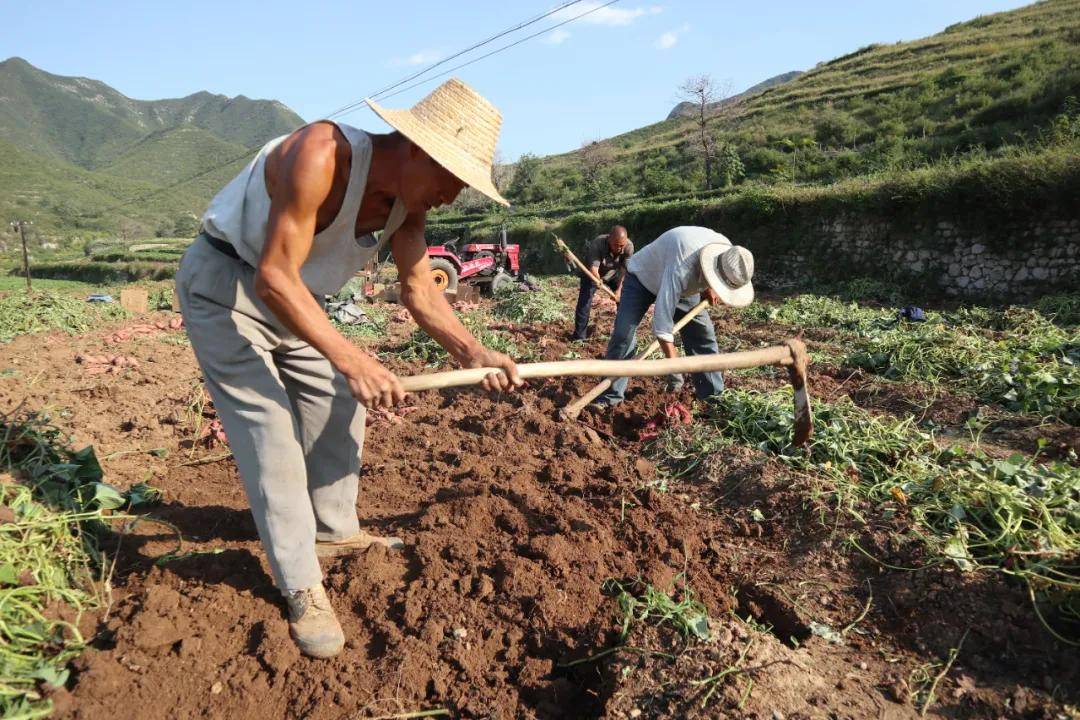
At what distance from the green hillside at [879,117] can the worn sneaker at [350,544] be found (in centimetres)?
1806

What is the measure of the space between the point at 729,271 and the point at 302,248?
9.48ft

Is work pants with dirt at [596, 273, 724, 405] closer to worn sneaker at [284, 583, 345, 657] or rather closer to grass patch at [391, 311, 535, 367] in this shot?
grass patch at [391, 311, 535, 367]

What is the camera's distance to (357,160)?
210cm

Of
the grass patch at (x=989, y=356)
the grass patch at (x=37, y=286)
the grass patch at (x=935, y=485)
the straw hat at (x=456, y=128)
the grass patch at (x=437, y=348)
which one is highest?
the grass patch at (x=37, y=286)

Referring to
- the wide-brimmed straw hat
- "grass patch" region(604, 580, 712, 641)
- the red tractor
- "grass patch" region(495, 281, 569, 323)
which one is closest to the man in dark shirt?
"grass patch" region(495, 281, 569, 323)

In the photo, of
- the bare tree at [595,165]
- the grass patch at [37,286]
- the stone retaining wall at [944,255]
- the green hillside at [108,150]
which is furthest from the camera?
the green hillside at [108,150]

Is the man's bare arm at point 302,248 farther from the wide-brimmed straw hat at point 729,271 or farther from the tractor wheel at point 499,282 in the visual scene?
the tractor wheel at point 499,282

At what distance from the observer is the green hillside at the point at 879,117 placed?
23.0 m

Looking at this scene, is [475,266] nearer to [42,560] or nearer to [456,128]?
[456,128]

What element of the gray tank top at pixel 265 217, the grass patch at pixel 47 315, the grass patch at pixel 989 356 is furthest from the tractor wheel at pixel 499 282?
the gray tank top at pixel 265 217

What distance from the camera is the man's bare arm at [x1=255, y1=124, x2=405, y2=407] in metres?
1.96

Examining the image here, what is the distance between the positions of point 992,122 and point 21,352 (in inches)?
1168

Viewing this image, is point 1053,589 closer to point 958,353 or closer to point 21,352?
point 958,353

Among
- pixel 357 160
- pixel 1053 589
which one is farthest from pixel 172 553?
pixel 1053 589
